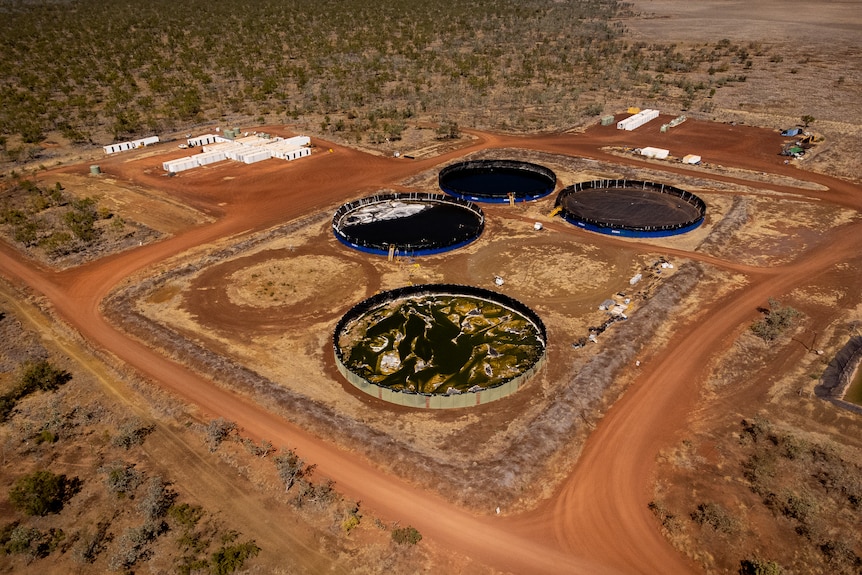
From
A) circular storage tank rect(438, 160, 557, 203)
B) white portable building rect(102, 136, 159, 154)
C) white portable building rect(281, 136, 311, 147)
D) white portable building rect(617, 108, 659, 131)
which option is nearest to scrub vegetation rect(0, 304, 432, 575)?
circular storage tank rect(438, 160, 557, 203)

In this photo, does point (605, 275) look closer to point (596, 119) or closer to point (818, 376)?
point (818, 376)

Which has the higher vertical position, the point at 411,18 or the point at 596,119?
the point at 411,18

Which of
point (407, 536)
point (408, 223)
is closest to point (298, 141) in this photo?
point (408, 223)

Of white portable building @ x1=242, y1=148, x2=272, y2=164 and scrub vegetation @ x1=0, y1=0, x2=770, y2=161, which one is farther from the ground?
scrub vegetation @ x1=0, y1=0, x2=770, y2=161

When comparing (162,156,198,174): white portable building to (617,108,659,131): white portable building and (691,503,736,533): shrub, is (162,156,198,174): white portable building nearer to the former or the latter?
(617,108,659,131): white portable building

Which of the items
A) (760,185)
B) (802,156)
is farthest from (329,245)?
(802,156)

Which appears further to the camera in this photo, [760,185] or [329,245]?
[760,185]
